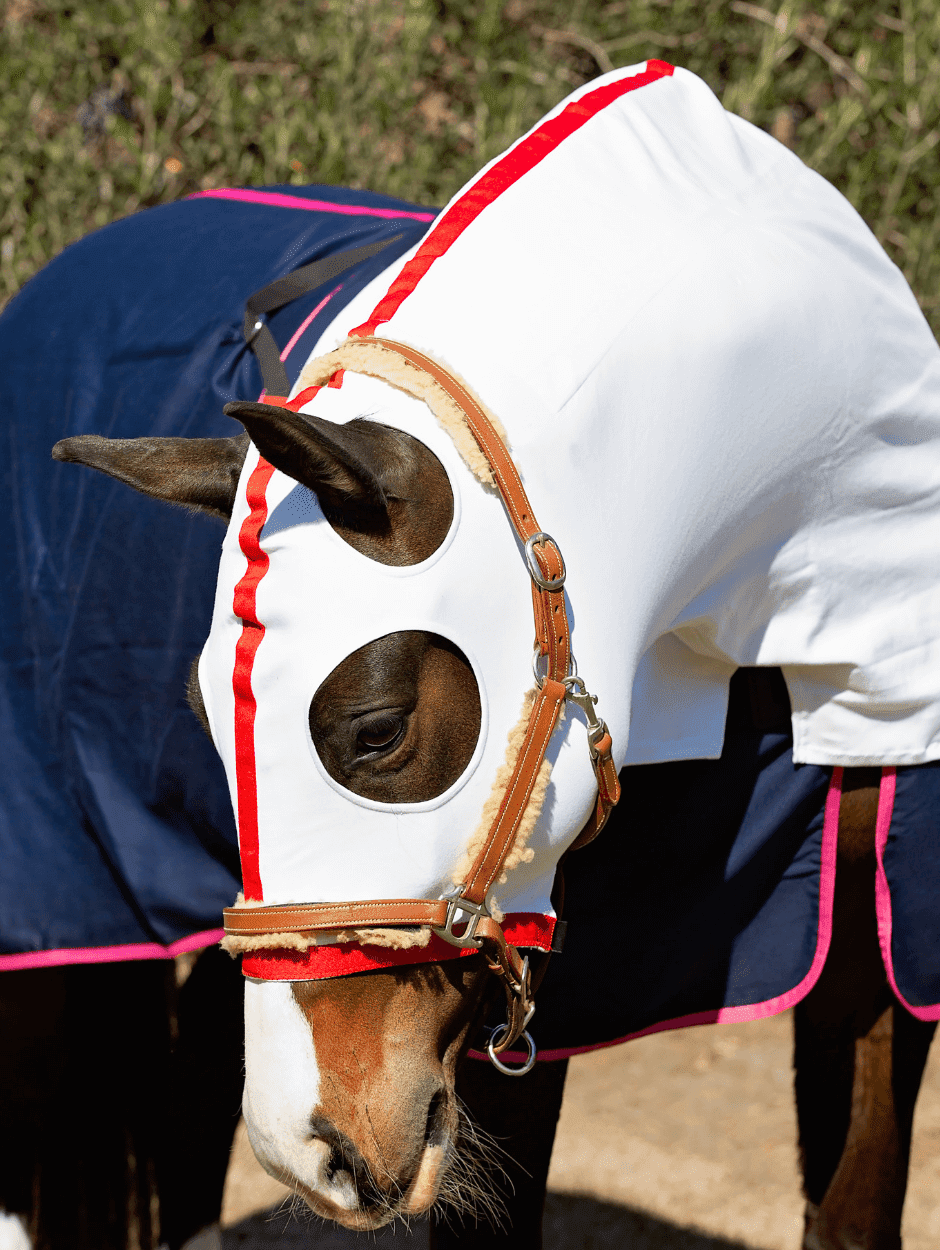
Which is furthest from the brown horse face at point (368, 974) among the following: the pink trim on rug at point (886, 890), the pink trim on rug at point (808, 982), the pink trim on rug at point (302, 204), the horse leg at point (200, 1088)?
the horse leg at point (200, 1088)

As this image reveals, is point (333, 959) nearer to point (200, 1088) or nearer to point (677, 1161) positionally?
point (200, 1088)

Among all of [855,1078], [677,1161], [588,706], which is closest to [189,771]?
[588,706]

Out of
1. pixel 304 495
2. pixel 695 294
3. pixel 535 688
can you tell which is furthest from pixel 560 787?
pixel 695 294

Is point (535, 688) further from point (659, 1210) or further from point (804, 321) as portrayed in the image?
point (659, 1210)

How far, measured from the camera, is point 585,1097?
3.04 metres

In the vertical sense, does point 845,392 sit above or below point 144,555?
above

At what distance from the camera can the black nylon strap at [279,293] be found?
1624mm

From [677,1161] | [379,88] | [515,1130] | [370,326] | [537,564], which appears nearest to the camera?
[537,564]

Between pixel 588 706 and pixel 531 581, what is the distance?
0.43 ft

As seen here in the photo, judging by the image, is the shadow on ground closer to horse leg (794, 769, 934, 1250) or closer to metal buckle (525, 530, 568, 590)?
horse leg (794, 769, 934, 1250)

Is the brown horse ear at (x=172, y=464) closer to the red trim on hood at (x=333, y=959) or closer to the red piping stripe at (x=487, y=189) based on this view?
the red piping stripe at (x=487, y=189)

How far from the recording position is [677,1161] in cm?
279

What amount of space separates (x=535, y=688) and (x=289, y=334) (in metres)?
0.74

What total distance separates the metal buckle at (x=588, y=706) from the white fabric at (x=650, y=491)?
0.06 feet
